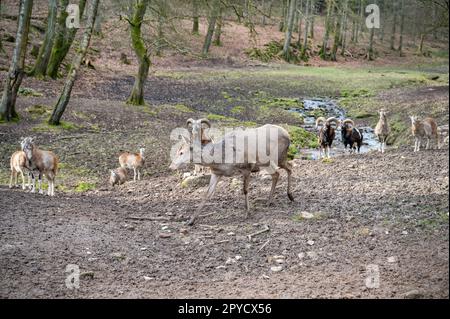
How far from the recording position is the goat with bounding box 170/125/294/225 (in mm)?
10188

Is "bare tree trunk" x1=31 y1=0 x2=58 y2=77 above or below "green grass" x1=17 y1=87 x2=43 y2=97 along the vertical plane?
above

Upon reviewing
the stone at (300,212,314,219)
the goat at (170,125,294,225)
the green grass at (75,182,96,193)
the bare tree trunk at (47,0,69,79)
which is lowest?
the green grass at (75,182,96,193)

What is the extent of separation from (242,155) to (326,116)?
15.9 m

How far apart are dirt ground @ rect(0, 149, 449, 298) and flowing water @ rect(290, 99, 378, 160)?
5973mm

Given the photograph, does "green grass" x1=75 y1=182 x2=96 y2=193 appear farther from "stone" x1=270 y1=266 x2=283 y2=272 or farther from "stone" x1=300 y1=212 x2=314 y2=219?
"stone" x1=270 y1=266 x2=283 y2=272

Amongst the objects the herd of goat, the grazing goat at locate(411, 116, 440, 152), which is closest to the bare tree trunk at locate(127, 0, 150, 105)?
the herd of goat

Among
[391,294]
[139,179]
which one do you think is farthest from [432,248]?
[139,179]

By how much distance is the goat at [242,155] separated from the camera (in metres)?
10.2

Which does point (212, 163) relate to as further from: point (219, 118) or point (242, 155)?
point (219, 118)

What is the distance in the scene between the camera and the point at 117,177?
1411 cm

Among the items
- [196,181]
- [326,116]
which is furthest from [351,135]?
[326,116]

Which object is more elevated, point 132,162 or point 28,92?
point 28,92

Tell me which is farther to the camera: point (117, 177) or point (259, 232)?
point (117, 177)
